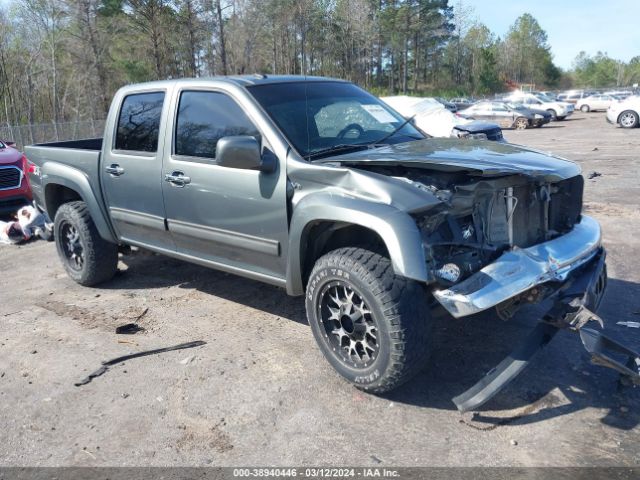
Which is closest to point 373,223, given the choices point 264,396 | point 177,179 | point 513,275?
point 513,275

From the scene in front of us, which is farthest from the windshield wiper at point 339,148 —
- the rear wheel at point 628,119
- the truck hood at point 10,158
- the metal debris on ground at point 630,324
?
the rear wheel at point 628,119

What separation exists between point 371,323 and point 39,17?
31.6m

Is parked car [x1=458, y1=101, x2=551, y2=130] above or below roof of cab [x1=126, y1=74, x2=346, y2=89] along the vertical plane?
below

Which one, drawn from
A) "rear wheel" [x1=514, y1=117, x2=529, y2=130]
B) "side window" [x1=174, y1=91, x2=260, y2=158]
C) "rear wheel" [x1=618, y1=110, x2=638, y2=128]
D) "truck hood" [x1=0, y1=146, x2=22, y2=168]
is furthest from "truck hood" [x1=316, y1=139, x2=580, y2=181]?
"rear wheel" [x1=514, y1=117, x2=529, y2=130]

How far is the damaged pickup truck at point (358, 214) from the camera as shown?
331 centimetres

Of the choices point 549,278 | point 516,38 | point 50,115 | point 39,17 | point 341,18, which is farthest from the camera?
point 516,38

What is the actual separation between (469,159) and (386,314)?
1.10m

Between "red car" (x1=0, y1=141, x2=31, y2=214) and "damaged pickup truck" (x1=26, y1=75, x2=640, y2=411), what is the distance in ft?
16.6

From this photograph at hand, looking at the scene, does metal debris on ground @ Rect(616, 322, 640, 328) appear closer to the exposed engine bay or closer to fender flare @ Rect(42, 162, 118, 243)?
the exposed engine bay

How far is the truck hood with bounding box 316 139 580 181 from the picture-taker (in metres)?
3.45

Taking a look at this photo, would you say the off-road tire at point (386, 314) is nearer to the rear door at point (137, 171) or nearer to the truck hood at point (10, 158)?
the rear door at point (137, 171)

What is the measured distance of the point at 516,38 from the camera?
9562cm

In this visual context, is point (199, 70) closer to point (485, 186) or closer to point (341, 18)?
point (341, 18)

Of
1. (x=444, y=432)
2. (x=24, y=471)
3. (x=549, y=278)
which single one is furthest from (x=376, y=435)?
(x=24, y=471)
